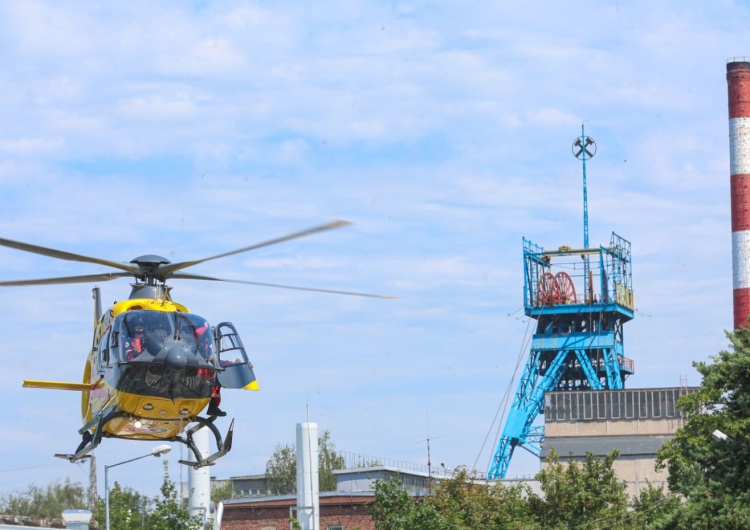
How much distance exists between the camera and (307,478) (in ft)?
200

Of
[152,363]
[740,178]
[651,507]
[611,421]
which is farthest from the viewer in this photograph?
[611,421]

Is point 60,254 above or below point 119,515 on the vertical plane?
above

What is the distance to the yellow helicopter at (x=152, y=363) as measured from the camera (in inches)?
1013

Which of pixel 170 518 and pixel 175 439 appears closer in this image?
pixel 175 439

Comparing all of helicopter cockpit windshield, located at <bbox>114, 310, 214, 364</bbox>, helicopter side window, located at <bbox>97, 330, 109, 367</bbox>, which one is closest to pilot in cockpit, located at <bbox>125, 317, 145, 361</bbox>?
helicopter cockpit windshield, located at <bbox>114, 310, 214, 364</bbox>

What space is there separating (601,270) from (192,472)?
47840 millimetres

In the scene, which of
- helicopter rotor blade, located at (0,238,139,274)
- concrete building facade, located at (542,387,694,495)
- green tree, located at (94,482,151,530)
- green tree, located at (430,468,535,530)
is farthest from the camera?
concrete building facade, located at (542,387,694,495)

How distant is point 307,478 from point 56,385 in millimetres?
32457

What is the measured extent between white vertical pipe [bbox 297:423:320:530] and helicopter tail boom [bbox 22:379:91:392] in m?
32.0

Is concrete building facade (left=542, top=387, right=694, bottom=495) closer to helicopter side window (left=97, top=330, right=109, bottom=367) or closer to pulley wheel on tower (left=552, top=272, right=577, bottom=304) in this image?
pulley wheel on tower (left=552, top=272, right=577, bottom=304)

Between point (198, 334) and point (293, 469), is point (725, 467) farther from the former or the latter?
point (293, 469)

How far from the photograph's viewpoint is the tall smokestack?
80188 mm

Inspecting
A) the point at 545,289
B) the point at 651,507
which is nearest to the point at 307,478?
the point at 651,507

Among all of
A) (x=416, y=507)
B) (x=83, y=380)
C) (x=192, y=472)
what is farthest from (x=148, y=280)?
(x=192, y=472)
